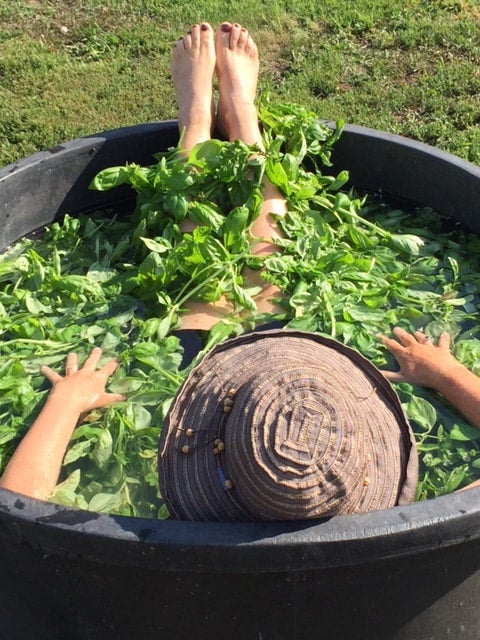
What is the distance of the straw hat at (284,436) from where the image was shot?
4.25ft

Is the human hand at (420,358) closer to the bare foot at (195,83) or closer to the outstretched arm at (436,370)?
the outstretched arm at (436,370)

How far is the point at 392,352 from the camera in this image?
2.23m

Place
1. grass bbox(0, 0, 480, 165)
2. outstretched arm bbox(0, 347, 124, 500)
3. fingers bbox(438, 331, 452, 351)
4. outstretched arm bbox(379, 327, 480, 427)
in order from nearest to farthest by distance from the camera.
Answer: outstretched arm bbox(0, 347, 124, 500), outstretched arm bbox(379, 327, 480, 427), fingers bbox(438, 331, 452, 351), grass bbox(0, 0, 480, 165)

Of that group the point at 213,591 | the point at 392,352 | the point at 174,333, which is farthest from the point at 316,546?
the point at 174,333

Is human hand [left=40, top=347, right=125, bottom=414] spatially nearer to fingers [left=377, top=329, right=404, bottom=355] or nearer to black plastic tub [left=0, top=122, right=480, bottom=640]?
black plastic tub [left=0, top=122, right=480, bottom=640]

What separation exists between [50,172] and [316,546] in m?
1.78

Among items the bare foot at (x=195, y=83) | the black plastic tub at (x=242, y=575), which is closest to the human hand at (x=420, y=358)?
the black plastic tub at (x=242, y=575)

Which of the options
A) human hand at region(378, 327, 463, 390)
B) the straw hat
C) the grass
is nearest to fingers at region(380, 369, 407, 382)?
human hand at region(378, 327, 463, 390)

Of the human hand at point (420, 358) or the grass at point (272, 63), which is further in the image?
the grass at point (272, 63)

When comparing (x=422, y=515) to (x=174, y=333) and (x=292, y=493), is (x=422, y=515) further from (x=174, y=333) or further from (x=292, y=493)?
(x=174, y=333)

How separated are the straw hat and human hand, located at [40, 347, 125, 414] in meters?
0.56

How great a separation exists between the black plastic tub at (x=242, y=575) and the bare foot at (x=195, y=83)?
5.43 ft

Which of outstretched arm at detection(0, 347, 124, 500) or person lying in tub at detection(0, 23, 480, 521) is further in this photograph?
outstretched arm at detection(0, 347, 124, 500)

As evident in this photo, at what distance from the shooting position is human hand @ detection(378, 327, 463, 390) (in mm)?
2115
